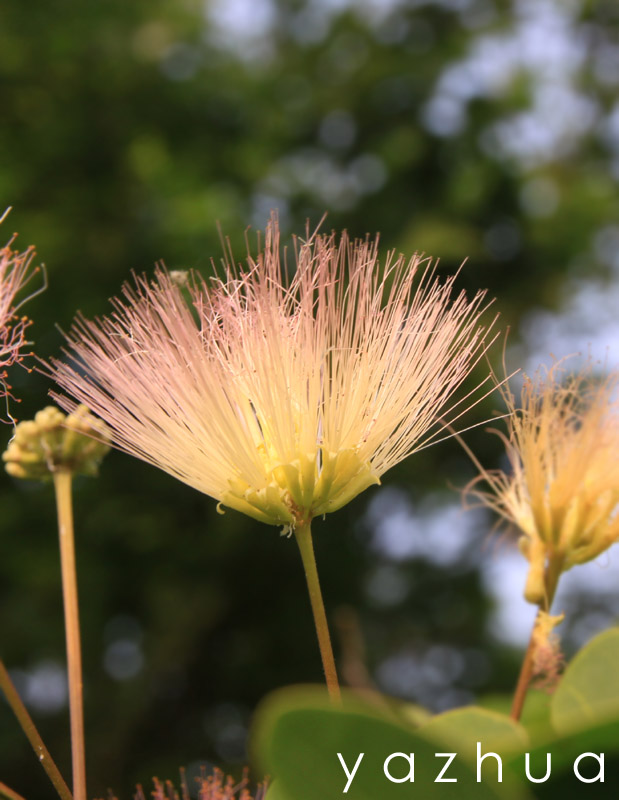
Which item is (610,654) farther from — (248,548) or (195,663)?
(195,663)

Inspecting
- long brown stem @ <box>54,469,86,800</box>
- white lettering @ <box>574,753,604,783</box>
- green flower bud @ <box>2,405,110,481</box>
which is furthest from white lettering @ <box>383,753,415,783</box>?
green flower bud @ <box>2,405,110,481</box>

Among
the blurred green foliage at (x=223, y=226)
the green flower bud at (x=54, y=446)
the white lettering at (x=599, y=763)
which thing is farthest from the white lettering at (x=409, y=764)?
the blurred green foliage at (x=223, y=226)

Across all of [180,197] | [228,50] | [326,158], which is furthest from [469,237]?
[228,50]

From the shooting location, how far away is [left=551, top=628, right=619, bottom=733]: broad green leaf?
87 cm

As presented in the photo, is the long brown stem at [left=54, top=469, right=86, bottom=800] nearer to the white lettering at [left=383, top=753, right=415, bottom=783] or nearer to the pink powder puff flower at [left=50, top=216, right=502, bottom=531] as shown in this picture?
the pink powder puff flower at [left=50, top=216, right=502, bottom=531]

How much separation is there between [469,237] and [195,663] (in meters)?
3.75

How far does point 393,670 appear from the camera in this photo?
7.02 m

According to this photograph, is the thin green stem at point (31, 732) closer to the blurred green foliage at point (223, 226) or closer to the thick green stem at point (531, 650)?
the thick green stem at point (531, 650)

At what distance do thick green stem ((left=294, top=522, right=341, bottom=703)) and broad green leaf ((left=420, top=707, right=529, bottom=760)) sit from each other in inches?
3.5

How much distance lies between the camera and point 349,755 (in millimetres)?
500

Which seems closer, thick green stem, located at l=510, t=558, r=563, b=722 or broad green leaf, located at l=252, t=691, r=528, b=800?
broad green leaf, located at l=252, t=691, r=528, b=800

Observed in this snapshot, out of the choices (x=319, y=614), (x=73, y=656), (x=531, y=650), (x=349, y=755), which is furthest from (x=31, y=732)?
(x=531, y=650)

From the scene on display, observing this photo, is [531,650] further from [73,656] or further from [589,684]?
[73,656]

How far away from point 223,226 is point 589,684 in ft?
14.2
